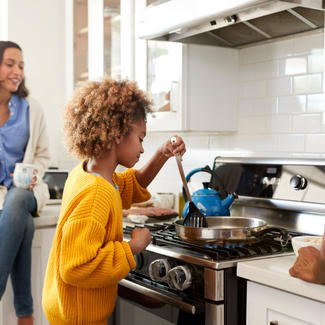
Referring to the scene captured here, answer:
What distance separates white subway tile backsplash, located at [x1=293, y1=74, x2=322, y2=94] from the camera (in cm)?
193

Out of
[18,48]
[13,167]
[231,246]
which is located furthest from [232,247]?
[18,48]

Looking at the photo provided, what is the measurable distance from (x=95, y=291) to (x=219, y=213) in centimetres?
57

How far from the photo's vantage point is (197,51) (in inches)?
85.0

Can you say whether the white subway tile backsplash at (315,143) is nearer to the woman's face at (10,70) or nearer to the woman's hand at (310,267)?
the woman's hand at (310,267)

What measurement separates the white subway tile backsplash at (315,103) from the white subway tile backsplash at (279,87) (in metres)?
0.11

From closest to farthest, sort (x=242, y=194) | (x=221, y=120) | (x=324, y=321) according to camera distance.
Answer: (x=324, y=321), (x=242, y=194), (x=221, y=120)

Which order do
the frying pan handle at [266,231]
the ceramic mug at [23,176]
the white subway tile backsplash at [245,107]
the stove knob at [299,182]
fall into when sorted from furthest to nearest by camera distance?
the ceramic mug at [23,176], the white subway tile backsplash at [245,107], the stove knob at [299,182], the frying pan handle at [266,231]

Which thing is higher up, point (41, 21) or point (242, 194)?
point (41, 21)

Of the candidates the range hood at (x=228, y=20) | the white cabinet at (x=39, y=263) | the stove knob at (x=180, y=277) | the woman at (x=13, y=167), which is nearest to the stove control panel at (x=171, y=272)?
the stove knob at (x=180, y=277)


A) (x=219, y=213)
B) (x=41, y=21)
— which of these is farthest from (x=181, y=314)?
(x=41, y=21)

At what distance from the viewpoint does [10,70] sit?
2.82 meters

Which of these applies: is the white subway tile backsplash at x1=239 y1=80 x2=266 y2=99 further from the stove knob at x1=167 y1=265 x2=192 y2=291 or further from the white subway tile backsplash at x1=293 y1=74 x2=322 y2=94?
the stove knob at x1=167 y1=265 x2=192 y2=291

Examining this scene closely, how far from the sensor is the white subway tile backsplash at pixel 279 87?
6.72 ft

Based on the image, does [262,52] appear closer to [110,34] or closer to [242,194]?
[242,194]
